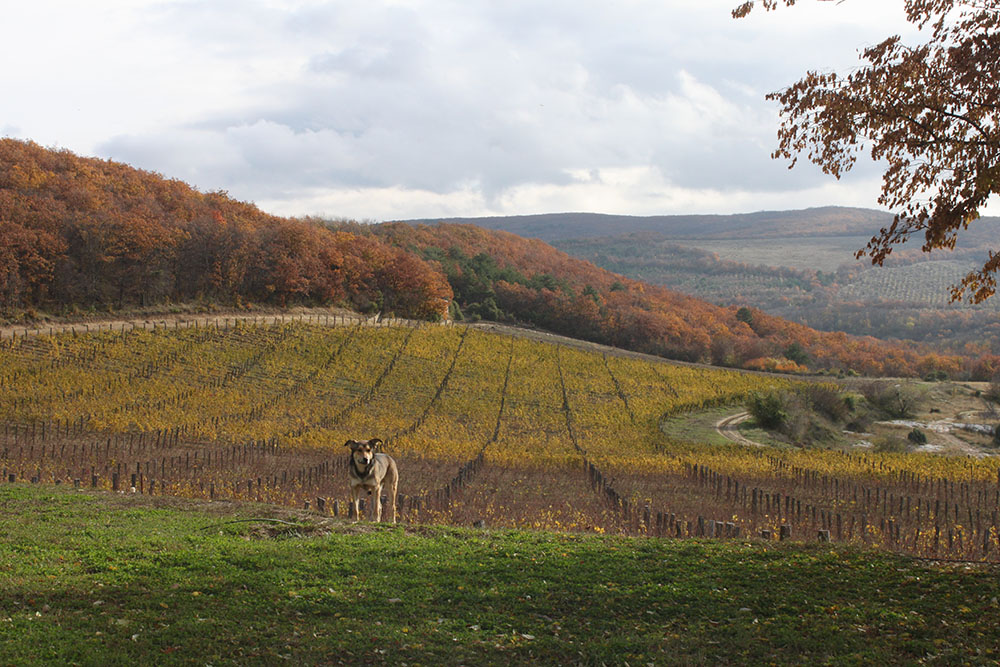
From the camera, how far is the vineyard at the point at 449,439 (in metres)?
19.8

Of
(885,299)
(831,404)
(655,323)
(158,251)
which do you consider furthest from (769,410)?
(885,299)

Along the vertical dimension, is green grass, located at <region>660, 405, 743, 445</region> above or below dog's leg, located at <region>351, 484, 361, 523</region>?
below

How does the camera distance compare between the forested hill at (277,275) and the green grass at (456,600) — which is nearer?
the green grass at (456,600)

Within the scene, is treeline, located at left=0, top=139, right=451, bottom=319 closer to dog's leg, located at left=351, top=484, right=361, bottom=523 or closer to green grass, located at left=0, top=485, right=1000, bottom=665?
dog's leg, located at left=351, top=484, right=361, bottom=523

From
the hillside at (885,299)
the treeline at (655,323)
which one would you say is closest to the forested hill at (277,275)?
the treeline at (655,323)

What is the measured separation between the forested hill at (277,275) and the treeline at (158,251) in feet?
0.39

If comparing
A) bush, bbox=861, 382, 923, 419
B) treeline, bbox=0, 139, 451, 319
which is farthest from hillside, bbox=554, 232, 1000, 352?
treeline, bbox=0, 139, 451, 319

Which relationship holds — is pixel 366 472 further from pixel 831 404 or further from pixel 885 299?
pixel 885 299

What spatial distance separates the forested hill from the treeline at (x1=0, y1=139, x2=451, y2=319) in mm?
119

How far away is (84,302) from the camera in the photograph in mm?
57688

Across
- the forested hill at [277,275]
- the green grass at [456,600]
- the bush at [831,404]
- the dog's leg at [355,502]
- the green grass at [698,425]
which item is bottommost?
the green grass at [698,425]

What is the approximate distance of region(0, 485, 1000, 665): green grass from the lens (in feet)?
24.4

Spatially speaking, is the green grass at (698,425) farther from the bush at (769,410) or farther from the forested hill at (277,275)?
the forested hill at (277,275)

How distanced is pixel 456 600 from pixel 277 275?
6333 centimetres
